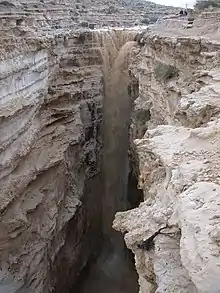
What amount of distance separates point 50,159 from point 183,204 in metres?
7.16

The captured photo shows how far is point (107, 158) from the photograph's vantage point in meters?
15.3

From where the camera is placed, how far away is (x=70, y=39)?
13.8 m

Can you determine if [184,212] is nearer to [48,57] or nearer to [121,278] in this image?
[48,57]

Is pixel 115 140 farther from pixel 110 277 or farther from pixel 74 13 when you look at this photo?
pixel 74 13

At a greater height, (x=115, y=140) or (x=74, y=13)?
(x=74, y=13)

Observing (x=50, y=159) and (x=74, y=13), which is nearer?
(x=50, y=159)

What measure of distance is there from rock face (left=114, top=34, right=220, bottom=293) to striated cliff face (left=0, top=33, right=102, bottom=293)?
3.22m

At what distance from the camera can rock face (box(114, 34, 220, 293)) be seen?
3.14 meters

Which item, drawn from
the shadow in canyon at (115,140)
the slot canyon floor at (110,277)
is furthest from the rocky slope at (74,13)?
the slot canyon floor at (110,277)

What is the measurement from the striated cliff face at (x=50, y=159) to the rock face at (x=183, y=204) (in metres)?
3.22

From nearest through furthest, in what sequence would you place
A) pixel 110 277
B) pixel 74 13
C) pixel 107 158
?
pixel 110 277 → pixel 107 158 → pixel 74 13

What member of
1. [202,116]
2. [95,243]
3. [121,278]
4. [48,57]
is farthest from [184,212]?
[95,243]

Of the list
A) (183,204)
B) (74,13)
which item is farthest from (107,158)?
(183,204)

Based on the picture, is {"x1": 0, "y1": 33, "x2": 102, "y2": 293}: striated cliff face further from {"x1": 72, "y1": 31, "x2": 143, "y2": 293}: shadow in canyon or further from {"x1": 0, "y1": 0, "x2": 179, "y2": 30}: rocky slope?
{"x1": 0, "y1": 0, "x2": 179, "y2": 30}: rocky slope
